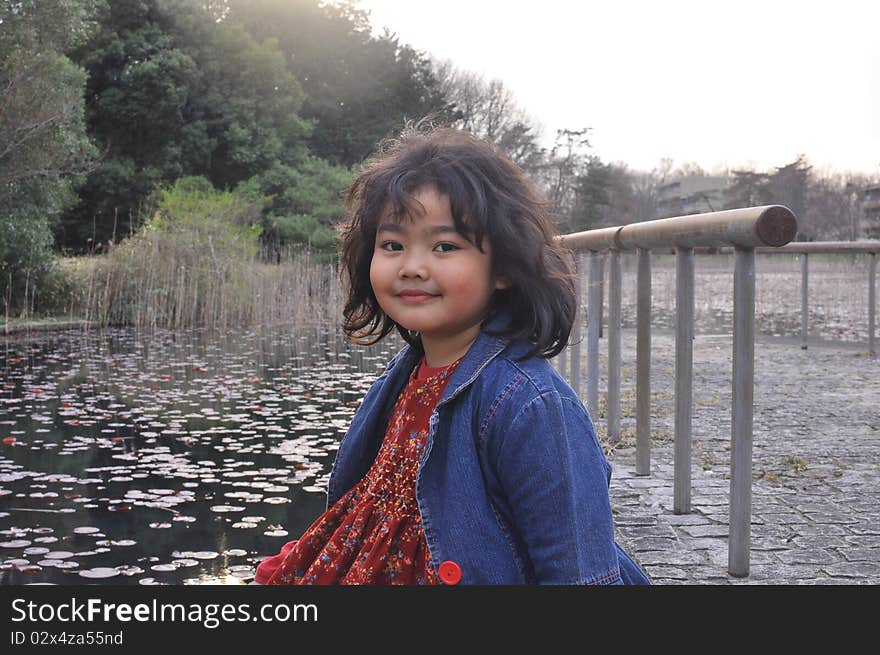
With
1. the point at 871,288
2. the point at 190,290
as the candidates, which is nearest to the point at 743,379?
the point at 871,288

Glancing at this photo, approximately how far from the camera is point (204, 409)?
8195 mm

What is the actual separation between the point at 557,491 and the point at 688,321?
2.39 m

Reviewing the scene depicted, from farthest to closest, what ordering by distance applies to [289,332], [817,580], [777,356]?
1. [289,332]
2. [777,356]
3. [817,580]

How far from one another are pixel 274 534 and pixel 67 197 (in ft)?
59.2

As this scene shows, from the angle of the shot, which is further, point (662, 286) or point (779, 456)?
point (662, 286)

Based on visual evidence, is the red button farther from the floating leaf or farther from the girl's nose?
the floating leaf

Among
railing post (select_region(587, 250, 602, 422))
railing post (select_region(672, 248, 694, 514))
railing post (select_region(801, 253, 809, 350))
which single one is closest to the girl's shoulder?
railing post (select_region(672, 248, 694, 514))

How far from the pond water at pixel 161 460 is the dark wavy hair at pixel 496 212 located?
217cm

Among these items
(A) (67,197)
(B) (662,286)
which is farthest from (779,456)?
(B) (662,286)

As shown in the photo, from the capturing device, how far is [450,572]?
195 centimetres

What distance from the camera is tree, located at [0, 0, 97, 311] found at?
16.5m

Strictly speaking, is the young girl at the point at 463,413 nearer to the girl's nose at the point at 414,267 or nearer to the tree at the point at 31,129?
the girl's nose at the point at 414,267

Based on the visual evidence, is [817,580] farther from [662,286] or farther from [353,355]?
[662,286]

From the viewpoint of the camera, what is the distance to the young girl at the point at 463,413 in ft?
6.28
